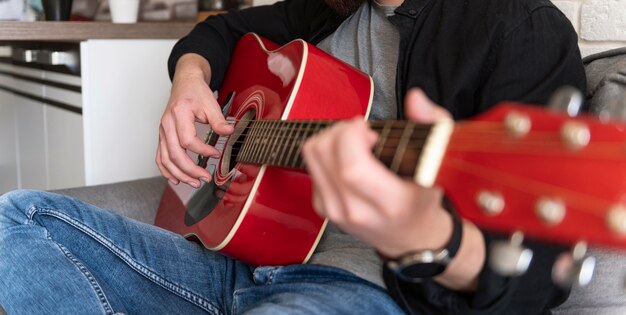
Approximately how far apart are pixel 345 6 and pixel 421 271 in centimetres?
64

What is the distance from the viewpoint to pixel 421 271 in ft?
2.39

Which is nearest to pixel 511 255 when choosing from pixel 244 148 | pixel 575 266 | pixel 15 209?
pixel 575 266

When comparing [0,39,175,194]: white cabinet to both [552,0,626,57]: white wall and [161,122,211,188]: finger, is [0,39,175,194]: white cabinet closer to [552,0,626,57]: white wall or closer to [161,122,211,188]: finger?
[161,122,211,188]: finger

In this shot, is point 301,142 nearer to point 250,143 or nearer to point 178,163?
point 250,143

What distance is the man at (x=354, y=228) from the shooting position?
668 mm

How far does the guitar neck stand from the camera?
635mm

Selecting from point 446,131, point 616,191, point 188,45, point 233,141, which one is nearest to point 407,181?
point 446,131

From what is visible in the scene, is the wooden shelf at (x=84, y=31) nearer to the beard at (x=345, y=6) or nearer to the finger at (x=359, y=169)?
the beard at (x=345, y=6)

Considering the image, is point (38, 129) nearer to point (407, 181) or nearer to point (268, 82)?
point (268, 82)

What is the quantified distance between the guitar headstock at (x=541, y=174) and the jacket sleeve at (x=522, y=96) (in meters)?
0.16

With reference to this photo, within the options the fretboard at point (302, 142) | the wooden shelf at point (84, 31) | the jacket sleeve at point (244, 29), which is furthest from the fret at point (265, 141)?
the wooden shelf at point (84, 31)

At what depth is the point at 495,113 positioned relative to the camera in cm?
58

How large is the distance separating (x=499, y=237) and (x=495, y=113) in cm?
18

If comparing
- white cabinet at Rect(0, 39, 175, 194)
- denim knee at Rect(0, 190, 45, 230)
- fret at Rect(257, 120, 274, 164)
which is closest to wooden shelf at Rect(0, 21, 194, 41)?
white cabinet at Rect(0, 39, 175, 194)
